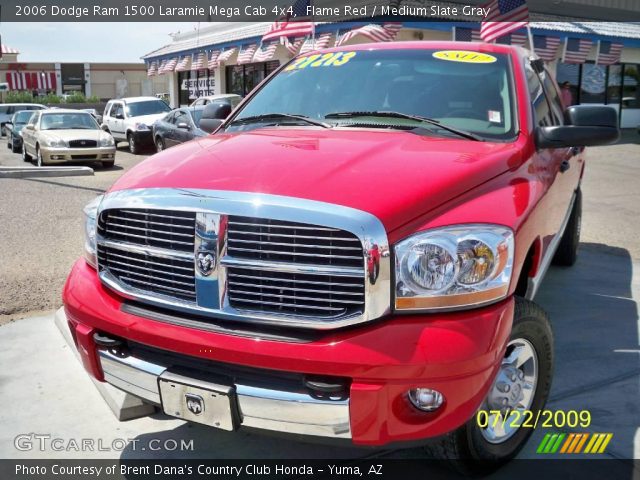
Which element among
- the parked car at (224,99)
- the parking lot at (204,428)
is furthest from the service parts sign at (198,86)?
the parking lot at (204,428)

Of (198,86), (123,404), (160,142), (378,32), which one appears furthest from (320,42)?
(123,404)

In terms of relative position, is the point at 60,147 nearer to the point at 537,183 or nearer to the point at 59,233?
the point at 59,233

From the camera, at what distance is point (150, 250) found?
8.54 ft

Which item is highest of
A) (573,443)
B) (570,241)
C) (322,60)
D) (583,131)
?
(322,60)

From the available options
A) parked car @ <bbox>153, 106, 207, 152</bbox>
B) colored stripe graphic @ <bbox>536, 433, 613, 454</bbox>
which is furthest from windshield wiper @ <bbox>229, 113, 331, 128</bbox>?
parked car @ <bbox>153, 106, 207, 152</bbox>

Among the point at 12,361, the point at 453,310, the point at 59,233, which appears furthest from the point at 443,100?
the point at 59,233

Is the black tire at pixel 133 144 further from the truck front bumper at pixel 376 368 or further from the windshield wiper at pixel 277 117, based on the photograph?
the truck front bumper at pixel 376 368

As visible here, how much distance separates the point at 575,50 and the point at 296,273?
21.4m

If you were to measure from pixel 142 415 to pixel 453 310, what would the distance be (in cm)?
196

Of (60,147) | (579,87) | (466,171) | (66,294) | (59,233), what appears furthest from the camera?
(579,87)

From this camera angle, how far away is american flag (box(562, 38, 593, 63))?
20853mm

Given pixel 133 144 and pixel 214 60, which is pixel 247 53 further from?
pixel 133 144

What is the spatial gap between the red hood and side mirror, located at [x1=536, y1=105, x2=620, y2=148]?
0.25 m

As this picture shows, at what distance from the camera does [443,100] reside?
353 centimetres
